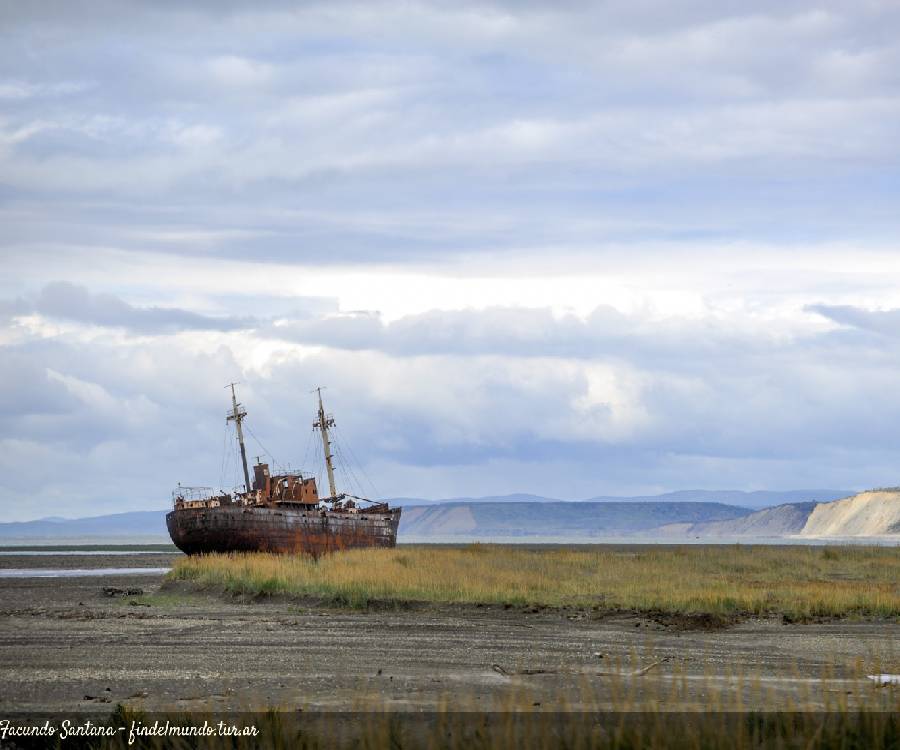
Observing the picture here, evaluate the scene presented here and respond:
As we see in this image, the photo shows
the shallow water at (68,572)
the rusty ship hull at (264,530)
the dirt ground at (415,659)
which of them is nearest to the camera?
the dirt ground at (415,659)

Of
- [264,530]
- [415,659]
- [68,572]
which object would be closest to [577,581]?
[415,659]

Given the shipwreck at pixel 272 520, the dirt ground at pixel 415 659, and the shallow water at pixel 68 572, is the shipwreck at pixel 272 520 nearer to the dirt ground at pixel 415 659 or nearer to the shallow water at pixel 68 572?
the shallow water at pixel 68 572

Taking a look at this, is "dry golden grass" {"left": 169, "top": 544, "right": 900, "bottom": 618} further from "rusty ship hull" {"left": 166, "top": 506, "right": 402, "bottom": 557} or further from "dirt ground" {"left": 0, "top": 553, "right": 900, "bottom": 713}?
"rusty ship hull" {"left": 166, "top": 506, "right": 402, "bottom": 557}

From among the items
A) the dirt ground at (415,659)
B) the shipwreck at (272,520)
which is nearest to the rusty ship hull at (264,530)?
the shipwreck at (272,520)

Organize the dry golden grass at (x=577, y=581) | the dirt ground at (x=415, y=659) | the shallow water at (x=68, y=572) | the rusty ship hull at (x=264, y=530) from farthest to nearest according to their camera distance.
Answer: the rusty ship hull at (x=264, y=530)
the shallow water at (x=68, y=572)
the dry golden grass at (x=577, y=581)
the dirt ground at (x=415, y=659)

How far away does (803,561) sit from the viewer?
60156 mm

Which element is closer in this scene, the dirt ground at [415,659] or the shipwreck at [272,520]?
the dirt ground at [415,659]

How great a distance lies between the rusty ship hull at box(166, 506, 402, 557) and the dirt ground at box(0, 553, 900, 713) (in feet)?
116

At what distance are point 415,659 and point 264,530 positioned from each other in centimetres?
5124

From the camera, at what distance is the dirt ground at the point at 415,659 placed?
17500 millimetres

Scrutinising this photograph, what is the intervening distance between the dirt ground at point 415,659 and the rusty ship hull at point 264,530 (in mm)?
35302

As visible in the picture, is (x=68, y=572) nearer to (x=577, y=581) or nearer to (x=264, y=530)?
(x=264, y=530)

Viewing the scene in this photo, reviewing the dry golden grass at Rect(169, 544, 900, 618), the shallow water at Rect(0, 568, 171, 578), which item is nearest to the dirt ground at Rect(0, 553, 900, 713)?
the dry golden grass at Rect(169, 544, 900, 618)

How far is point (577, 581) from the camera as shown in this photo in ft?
140
